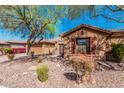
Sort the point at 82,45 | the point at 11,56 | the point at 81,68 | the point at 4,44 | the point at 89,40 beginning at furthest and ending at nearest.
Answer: the point at 89,40, the point at 82,45, the point at 11,56, the point at 4,44, the point at 81,68

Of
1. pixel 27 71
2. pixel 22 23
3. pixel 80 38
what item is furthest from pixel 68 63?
pixel 22 23

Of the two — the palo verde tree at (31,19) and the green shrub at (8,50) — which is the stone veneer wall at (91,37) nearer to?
the palo verde tree at (31,19)

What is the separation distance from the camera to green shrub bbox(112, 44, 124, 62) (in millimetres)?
7490

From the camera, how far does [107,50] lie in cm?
808

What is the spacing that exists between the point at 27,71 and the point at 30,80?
0.54 meters

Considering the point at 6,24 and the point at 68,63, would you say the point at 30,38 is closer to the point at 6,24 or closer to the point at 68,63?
the point at 6,24

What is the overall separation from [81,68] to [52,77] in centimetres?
103

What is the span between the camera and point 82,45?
809 centimetres

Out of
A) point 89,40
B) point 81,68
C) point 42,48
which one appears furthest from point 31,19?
point 81,68

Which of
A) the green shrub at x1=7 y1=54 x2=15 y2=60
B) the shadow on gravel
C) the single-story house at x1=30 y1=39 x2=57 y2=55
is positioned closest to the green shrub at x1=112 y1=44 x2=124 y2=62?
the shadow on gravel

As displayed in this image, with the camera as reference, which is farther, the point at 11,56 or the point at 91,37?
the point at 91,37

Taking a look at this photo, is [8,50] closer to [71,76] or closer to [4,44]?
[4,44]

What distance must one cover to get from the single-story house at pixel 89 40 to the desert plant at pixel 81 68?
58.3 inches
